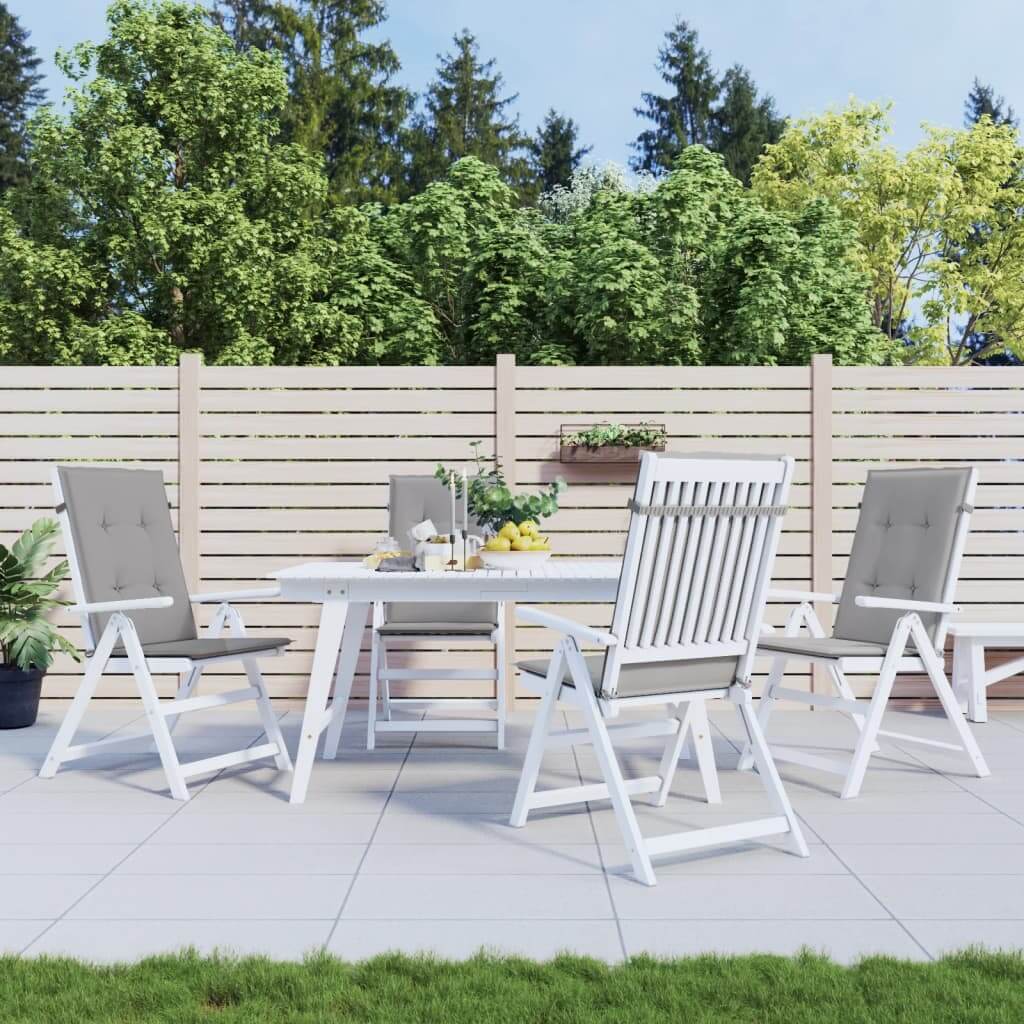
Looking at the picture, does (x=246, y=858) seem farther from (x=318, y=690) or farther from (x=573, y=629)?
(x=573, y=629)

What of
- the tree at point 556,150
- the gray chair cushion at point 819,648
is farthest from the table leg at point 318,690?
the tree at point 556,150

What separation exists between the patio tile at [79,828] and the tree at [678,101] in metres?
25.0

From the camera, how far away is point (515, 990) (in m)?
2.24

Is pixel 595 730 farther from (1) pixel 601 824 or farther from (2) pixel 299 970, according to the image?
(2) pixel 299 970

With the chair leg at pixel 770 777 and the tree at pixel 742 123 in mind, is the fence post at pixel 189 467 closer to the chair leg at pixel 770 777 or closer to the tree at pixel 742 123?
the chair leg at pixel 770 777

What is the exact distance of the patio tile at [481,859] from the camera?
3146 millimetres

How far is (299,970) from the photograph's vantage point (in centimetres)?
234

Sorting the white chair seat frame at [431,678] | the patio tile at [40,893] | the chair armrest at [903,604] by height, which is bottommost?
the white chair seat frame at [431,678]

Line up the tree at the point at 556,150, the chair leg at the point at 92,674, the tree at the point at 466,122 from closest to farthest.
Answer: the chair leg at the point at 92,674 < the tree at the point at 466,122 < the tree at the point at 556,150

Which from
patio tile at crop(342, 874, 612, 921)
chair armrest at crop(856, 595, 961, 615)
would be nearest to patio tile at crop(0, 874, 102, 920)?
patio tile at crop(342, 874, 612, 921)

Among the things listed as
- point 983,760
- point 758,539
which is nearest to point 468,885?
point 758,539

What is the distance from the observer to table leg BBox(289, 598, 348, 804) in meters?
3.97

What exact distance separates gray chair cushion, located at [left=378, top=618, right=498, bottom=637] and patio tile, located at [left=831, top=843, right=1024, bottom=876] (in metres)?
2.03

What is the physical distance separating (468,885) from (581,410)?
11.1ft
